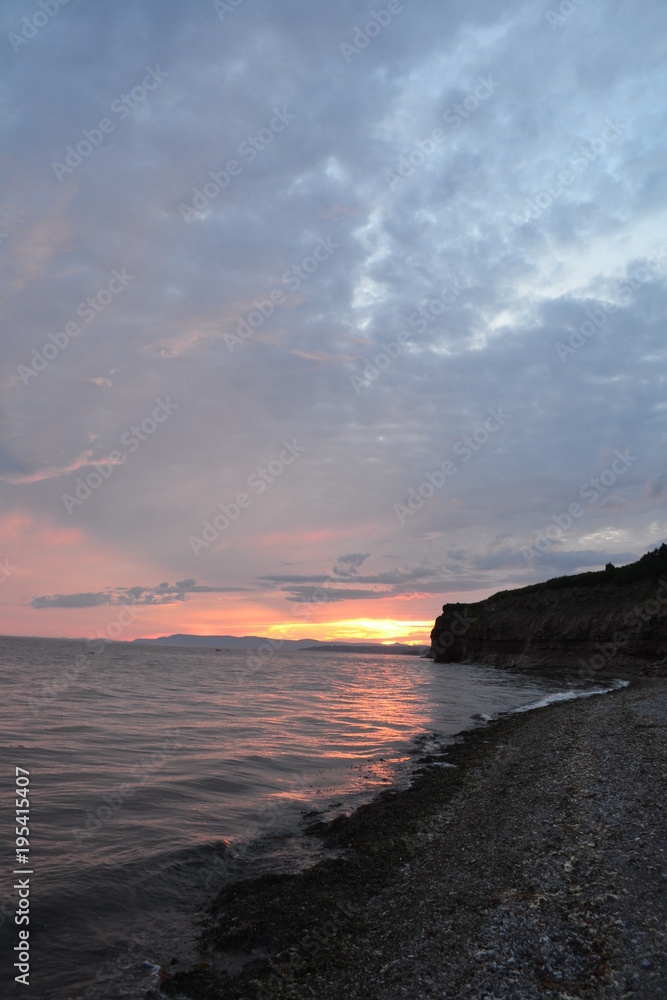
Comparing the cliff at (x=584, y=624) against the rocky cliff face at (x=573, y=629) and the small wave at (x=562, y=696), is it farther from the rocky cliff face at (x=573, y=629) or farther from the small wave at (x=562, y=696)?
the small wave at (x=562, y=696)

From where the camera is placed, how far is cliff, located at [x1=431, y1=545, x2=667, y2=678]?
64438mm

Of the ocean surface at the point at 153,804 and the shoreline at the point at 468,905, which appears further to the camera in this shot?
the ocean surface at the point at 153,804

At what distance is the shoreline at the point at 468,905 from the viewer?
6.99 meters

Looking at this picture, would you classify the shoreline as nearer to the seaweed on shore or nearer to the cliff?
the seaweed on shore

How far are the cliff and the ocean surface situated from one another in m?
37.2

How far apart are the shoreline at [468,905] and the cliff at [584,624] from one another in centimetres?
5276

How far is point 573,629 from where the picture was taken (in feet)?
261

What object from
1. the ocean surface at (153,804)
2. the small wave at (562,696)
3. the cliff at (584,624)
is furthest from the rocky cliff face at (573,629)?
the ocean surface at (153,804)

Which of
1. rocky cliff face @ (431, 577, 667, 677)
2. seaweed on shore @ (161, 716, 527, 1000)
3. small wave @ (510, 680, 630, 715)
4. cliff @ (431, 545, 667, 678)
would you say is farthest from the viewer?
cliff @ (431, 545, 667, 678)

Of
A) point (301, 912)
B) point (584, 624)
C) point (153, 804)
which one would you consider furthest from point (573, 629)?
point (301, 912)

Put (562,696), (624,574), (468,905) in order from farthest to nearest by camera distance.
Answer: (624,574), (562,696), (468,905)

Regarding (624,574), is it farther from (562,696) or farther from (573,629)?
(562,696)

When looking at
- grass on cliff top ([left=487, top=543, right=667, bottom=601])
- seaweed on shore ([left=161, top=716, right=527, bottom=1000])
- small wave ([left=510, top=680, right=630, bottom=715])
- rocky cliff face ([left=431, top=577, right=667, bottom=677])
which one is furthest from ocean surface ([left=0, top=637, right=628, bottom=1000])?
grass on cliff top ([left=487, top=543, right=667, bottom=601])

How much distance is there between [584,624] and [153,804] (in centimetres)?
7410
